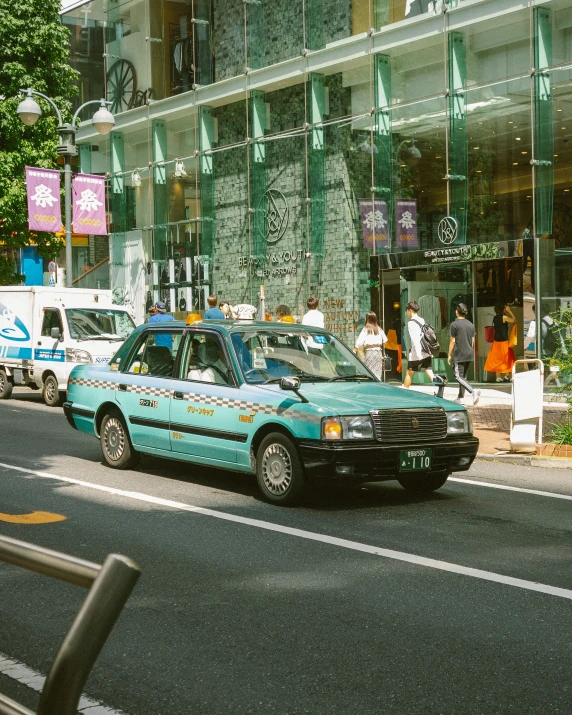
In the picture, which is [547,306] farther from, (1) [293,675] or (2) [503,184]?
(1) [293,675]

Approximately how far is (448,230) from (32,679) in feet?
61.3

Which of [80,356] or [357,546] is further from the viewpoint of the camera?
[80,356]

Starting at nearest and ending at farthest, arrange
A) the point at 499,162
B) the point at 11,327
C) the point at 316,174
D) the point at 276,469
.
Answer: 1. the point at 276,469
2. the point at 11,327
3. the point at 499,162
4. the point at 316,174

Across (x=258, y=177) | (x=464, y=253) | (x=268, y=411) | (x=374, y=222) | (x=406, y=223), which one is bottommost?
(x=268, y=411)

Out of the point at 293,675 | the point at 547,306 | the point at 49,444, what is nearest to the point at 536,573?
the point at 293,675

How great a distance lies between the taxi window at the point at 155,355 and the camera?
34.5 feet

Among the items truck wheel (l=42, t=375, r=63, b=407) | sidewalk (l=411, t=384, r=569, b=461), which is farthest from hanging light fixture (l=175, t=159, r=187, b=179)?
truck wheel (l=42, t=375, r=63, b=407)

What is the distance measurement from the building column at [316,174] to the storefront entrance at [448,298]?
6.99 ft

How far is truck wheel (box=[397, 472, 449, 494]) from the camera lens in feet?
31.8

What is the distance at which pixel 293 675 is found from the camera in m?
4.55

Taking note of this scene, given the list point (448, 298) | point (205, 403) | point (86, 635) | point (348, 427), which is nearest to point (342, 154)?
point (448, 298)

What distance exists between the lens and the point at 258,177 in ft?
89.1

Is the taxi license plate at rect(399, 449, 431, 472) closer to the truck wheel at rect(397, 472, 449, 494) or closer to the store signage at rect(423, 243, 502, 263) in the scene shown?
the truck wheel at rect(397, 472, 449, 494)

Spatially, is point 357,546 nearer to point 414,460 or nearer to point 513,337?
point 414,460
